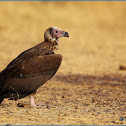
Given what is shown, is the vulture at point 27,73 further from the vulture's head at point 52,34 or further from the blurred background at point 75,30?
the blurred background at point 75,30

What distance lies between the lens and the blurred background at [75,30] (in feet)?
55.3

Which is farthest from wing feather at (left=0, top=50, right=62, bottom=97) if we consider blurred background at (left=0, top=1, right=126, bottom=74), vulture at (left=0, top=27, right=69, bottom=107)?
blurred background at (left=0, top=1, right=126, bottom=74)

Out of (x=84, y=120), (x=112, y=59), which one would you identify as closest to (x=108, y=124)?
(x=84, y=120)

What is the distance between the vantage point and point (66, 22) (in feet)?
102

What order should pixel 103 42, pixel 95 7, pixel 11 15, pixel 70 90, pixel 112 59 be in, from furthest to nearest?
pixel 95 7, pixel 11 15, pixel 103 42, pixel 112 59, pixel 70 90

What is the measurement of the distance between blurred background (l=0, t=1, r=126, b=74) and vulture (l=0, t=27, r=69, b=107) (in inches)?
244

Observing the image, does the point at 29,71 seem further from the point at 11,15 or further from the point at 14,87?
the point at 11,15

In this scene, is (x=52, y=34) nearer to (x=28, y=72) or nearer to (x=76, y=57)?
(x=28, y=72)

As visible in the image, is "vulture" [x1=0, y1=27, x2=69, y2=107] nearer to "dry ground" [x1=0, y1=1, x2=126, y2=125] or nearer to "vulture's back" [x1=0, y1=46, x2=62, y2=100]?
"vulture's back" [x1=0, y1=46, x2=62, y2=100]

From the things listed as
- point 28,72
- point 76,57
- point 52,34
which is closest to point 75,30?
point 76,57

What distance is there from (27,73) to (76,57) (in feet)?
36.7

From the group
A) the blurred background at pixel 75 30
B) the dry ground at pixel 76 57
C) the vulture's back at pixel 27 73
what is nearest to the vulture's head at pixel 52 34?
the vulture's back at pixel 27 73

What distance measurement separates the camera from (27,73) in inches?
276

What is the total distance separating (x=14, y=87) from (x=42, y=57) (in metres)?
0.85
